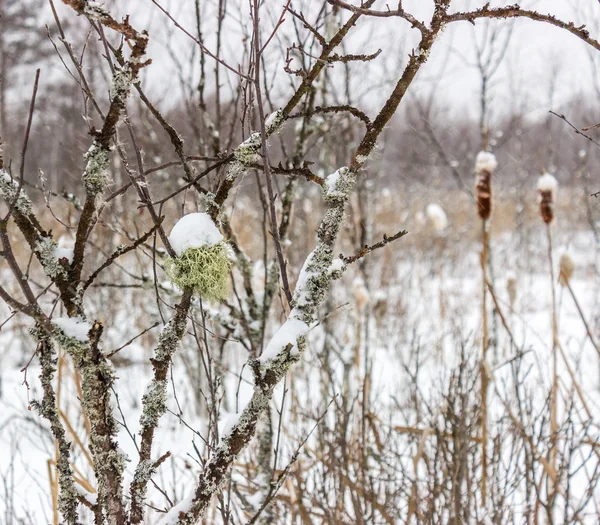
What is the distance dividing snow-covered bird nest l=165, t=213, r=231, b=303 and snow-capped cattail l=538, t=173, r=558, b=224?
2.05 meters

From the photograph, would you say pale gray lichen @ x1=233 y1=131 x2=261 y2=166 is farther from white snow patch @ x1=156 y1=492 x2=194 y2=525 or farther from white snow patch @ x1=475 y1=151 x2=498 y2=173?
white snow patch @ x1=475 y1=151 x2=498 y2=173

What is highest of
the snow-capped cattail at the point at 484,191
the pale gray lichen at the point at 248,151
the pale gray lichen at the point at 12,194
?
the snow-capped cattail at the point at 484,191

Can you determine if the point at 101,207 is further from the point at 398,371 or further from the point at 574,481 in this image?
the point at 398,371

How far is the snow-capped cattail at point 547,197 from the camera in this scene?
257 centimetres

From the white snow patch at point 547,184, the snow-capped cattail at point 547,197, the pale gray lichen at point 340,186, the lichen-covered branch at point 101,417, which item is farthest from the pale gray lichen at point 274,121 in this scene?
the white snow patch at point 547,184

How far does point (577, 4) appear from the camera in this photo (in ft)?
12.9

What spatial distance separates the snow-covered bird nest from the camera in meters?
1.01

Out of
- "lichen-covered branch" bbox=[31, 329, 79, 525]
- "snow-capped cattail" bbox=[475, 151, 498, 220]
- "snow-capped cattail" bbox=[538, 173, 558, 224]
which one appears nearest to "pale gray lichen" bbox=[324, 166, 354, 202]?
"lichen-covered branch" bbox=[31, 329, 79, 525]

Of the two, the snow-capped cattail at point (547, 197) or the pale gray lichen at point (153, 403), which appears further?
the snow-capped cattail at point (547, 197)

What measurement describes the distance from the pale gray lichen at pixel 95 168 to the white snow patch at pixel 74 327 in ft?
0.78

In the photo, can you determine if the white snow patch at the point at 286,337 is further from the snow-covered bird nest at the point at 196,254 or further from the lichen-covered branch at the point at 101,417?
the lichen-covered branch at the point at 101,417

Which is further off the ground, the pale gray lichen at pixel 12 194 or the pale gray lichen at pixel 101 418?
the pale gray lichen at pixel 12 194

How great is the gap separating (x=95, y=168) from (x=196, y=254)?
0.24 meters

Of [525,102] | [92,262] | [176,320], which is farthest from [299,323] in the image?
[525,102]
